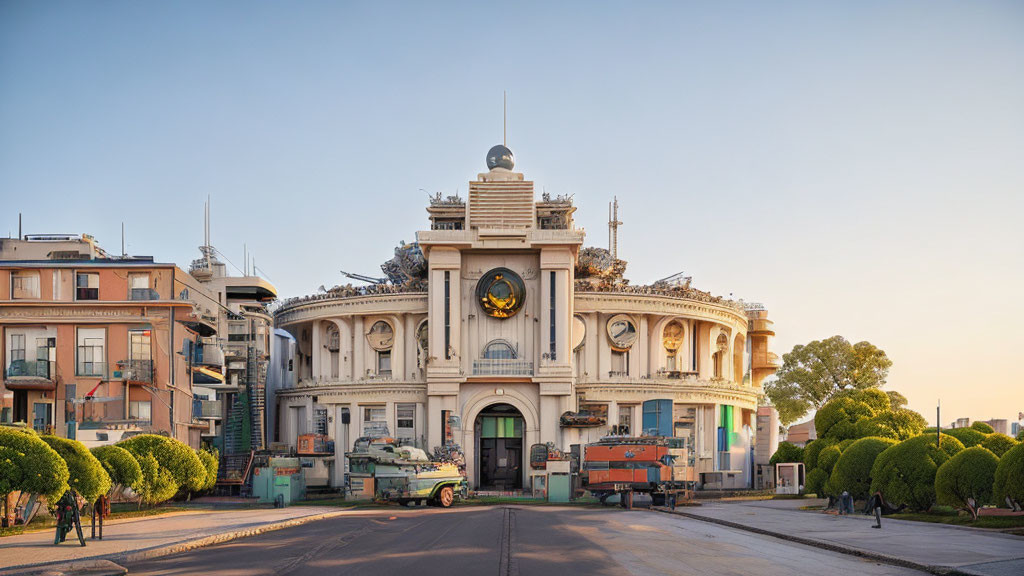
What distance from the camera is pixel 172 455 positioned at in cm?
5097

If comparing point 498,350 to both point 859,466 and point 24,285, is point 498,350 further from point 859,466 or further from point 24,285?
point 24,285

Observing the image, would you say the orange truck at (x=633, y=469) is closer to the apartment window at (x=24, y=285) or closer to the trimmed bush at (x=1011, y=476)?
the trimmed bush at (x=1011, y=476)

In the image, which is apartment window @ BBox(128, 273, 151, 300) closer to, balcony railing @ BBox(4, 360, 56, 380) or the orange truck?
balcony railing @ BBox(4, 360, 56, 380)

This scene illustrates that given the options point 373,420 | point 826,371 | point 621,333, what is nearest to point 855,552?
point 621,333

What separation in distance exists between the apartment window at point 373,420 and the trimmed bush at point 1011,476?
50441 millimetres

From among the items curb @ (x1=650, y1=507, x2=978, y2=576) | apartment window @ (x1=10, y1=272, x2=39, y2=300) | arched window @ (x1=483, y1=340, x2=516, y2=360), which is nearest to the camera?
curb @ (x1=650, y1=507, x2=978, y2=576)

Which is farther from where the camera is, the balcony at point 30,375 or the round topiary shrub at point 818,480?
the round topiary shrub at point 818,480

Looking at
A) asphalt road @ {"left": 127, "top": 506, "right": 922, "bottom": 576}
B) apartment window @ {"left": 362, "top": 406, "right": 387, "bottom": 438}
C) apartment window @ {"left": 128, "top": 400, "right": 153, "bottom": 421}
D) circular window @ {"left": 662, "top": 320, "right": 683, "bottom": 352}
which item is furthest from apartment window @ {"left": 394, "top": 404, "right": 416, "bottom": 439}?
asphalt road @ {"left": 127, "top": 506, "right": 922, "bottom": 576}

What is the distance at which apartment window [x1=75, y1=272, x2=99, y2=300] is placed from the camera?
6009cm

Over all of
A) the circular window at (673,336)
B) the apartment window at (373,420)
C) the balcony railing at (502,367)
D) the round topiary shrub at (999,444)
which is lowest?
the apartment window at (373,420)

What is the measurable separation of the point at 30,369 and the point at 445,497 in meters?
23.6

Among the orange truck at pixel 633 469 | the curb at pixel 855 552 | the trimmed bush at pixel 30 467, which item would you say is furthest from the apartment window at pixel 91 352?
the curb at pixel 855 552

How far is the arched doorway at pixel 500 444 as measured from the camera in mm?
80188

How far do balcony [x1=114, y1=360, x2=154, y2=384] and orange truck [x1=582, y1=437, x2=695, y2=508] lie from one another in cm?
2534
